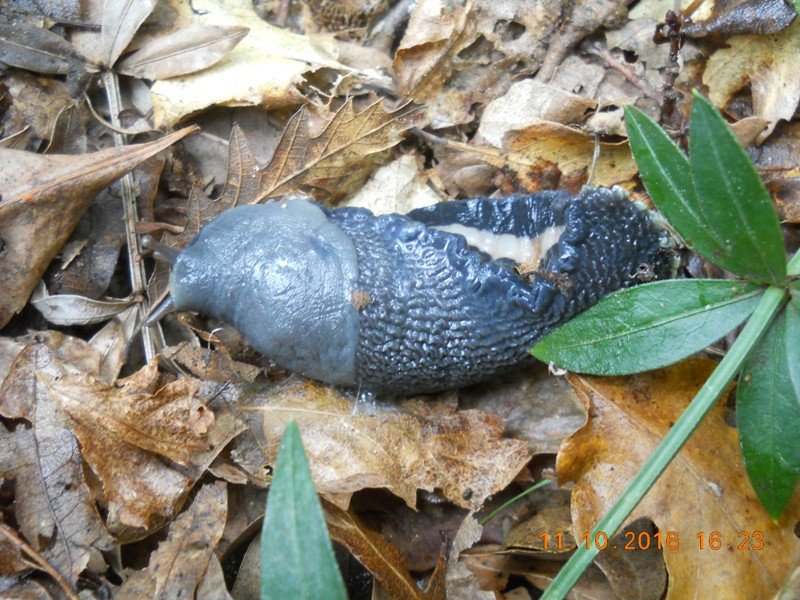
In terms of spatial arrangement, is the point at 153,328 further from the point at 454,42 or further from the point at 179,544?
the point at 454,42

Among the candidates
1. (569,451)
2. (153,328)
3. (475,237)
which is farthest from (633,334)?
(153,328)

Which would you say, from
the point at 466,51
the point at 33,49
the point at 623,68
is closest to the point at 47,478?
the point at 33,49

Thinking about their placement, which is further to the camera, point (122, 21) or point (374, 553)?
point (122, 21)

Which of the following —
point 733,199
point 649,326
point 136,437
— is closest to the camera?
point 733,199

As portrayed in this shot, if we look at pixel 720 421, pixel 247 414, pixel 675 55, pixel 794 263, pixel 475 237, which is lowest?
pixel 247 414

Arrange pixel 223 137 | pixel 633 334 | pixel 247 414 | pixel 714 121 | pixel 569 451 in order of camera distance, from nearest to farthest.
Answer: pixel 714 121 → pixel 633 334 → pixel 569 451 → pixel 247 414 → pixel 223 137

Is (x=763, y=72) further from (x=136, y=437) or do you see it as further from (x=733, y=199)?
(x=136, y=437)

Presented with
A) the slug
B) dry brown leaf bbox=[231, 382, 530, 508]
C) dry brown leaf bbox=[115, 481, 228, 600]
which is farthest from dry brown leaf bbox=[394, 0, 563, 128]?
dry brown leaf bbox=[115, 481, 228, 600]

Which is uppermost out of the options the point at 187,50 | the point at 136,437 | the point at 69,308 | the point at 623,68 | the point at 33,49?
the point at 623,68
